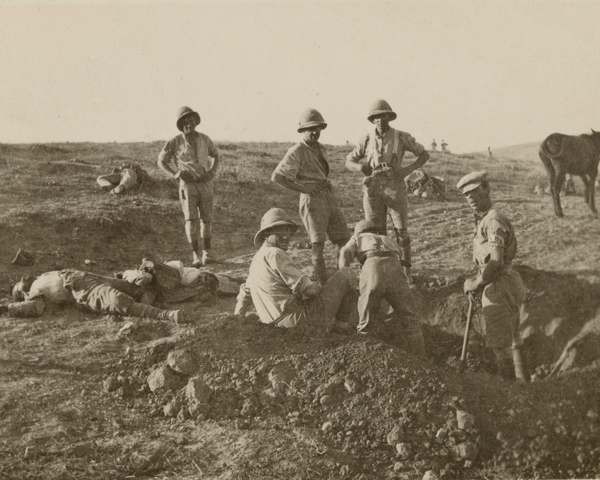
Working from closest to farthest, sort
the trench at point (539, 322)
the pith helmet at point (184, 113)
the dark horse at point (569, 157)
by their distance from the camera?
1. the trench at point (539, 322)
2. the pith helmet at point (184, 113)
3. the dark horse at point (569, 157)

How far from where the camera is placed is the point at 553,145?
9.79m

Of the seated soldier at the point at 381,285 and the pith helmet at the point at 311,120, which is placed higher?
the pith helmet at the point at 311,120

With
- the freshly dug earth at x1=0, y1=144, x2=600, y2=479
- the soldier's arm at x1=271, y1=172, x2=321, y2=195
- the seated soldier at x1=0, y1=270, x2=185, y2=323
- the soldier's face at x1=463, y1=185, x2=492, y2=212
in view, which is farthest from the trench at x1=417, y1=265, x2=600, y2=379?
the seated soldier at x1=0, y1=270, x2=185, y2=323

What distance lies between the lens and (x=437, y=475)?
159 inches

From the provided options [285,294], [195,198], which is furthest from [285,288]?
[195,198]

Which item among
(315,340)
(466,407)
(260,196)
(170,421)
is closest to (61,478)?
(170,421)

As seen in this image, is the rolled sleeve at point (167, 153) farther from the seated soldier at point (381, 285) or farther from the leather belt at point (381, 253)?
the leather belt at point (381, 253)

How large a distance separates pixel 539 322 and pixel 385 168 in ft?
7.34

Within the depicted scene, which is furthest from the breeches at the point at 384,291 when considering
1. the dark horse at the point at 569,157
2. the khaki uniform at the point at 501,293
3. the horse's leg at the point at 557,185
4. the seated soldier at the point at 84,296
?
the dark horse at the point at 569,157

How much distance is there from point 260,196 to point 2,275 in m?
6.22

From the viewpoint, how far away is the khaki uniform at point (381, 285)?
5.54 metres

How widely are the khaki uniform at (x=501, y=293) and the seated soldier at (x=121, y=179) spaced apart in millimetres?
8605

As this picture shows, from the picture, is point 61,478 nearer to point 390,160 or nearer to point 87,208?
point 390,160

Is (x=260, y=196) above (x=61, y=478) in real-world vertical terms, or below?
above
